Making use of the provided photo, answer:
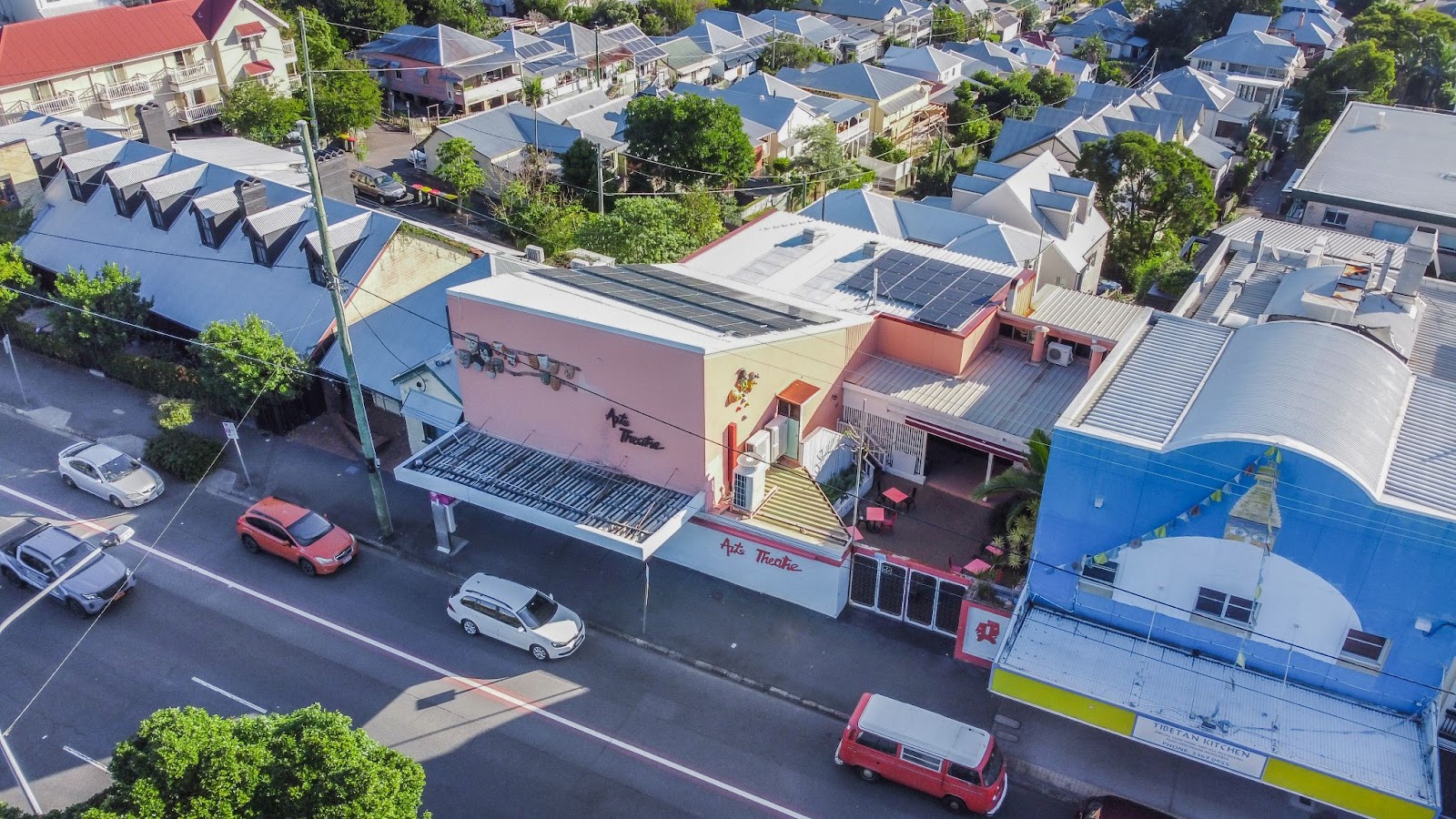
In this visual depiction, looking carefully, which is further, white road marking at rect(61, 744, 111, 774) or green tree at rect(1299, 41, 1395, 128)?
green tree at rect(1299, 41, 1395, 128)

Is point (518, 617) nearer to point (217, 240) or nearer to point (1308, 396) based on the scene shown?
point (1308, 396)

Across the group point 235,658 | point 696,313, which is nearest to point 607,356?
point 696,313

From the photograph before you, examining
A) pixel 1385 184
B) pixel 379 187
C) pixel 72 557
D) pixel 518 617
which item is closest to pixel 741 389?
pixel 518 617

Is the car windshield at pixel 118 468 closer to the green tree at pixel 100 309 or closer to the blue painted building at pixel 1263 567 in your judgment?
the green tree at pixel 100 309

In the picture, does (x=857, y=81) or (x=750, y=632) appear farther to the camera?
(x=857, y=81)

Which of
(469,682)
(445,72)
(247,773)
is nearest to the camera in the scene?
(247,773)

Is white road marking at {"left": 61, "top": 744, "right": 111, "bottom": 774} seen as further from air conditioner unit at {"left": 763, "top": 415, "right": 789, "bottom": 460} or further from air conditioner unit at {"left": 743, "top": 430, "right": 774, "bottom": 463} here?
air conditioner unit at {"left": 763, "top": 415, "right": 789, "bottom": 460}

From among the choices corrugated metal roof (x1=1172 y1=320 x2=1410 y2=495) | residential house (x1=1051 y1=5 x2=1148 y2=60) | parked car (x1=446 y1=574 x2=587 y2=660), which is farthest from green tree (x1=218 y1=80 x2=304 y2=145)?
residential house (x1=1051 y1=5 x2=1148 y2=60)
